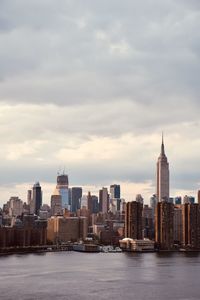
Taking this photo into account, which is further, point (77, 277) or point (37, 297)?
point (77, 277)

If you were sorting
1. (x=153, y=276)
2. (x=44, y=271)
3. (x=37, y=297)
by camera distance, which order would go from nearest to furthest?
(x=37, y=297) < (x=153, y=276) < (x=44, y=271)

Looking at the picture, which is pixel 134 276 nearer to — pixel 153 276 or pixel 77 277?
pixel 153 276

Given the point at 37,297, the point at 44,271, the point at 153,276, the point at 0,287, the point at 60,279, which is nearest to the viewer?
the point at 37,297

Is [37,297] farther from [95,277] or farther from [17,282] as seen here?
[95,277]

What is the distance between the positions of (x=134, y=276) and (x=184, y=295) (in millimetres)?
28673

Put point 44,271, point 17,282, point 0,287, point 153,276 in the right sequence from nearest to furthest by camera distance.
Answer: point 0,287 → point 17,282 → point 153,276 → point 44,271

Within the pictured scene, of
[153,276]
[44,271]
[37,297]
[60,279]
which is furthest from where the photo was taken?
[44,271]

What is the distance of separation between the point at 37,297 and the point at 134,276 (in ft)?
116

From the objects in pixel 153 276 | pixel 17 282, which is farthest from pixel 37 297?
pixel 153 276

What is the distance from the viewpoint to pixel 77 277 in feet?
348

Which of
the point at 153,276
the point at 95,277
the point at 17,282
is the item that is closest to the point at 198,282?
the point at 153,276

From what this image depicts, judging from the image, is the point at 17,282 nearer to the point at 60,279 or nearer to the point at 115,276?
the point at 60,279

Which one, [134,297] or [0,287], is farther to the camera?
[0,287]

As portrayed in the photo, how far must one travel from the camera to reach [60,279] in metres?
101
